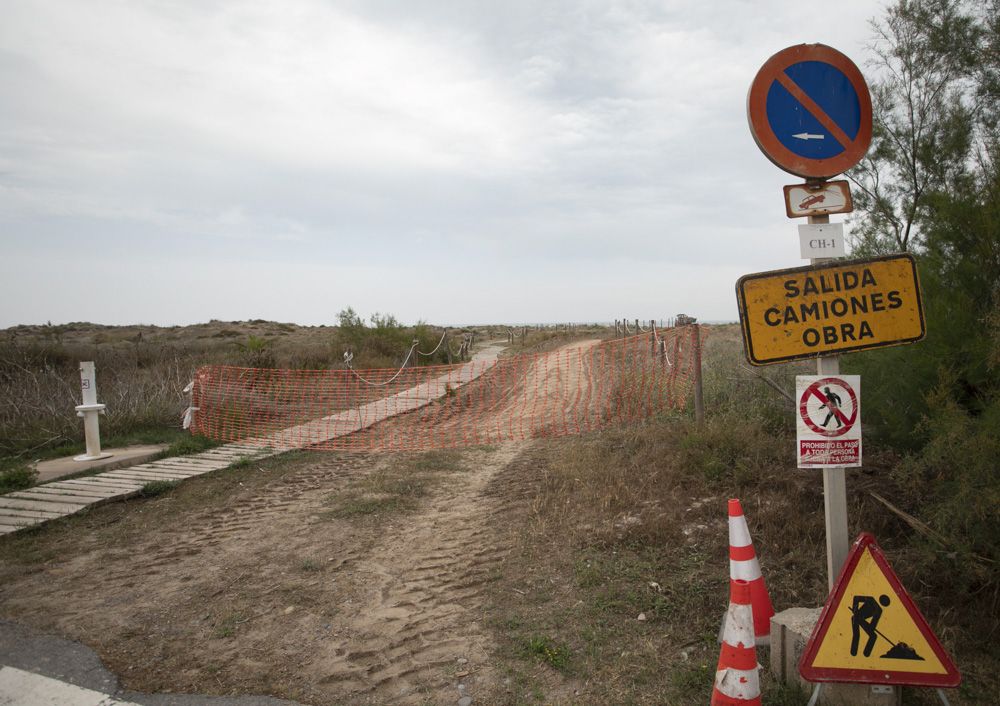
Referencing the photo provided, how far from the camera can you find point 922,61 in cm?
762

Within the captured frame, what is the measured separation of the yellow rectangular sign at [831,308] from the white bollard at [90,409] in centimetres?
832

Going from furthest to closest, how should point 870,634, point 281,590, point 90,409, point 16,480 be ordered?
point 90,409, point 16,480, point 281,590, point 870,634

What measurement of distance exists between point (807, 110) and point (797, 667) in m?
2.51

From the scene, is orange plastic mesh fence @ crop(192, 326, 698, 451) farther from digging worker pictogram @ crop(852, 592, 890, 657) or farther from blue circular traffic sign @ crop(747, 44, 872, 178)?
digging worker pictogram @ crop(852, 592, 890, 657)

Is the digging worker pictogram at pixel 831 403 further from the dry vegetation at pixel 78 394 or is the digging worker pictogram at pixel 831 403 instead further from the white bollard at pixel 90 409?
the dry vegetation at pixel 78 394

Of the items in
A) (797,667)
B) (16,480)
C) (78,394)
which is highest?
(78,394)

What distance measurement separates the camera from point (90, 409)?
26.6ft

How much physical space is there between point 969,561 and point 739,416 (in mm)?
3486

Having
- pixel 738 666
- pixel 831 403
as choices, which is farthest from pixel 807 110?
pixel 738 666

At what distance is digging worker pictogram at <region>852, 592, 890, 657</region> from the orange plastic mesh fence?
5.07m

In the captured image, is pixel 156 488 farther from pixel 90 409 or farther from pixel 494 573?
pixel 494 573

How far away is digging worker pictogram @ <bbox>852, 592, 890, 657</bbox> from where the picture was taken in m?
2.37

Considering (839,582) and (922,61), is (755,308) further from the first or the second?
(922,61)

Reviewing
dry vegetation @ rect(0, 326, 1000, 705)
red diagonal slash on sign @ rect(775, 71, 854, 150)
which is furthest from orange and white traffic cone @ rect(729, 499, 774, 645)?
red diagonal slash on sign @ rect(775, 71, 854, 150)
